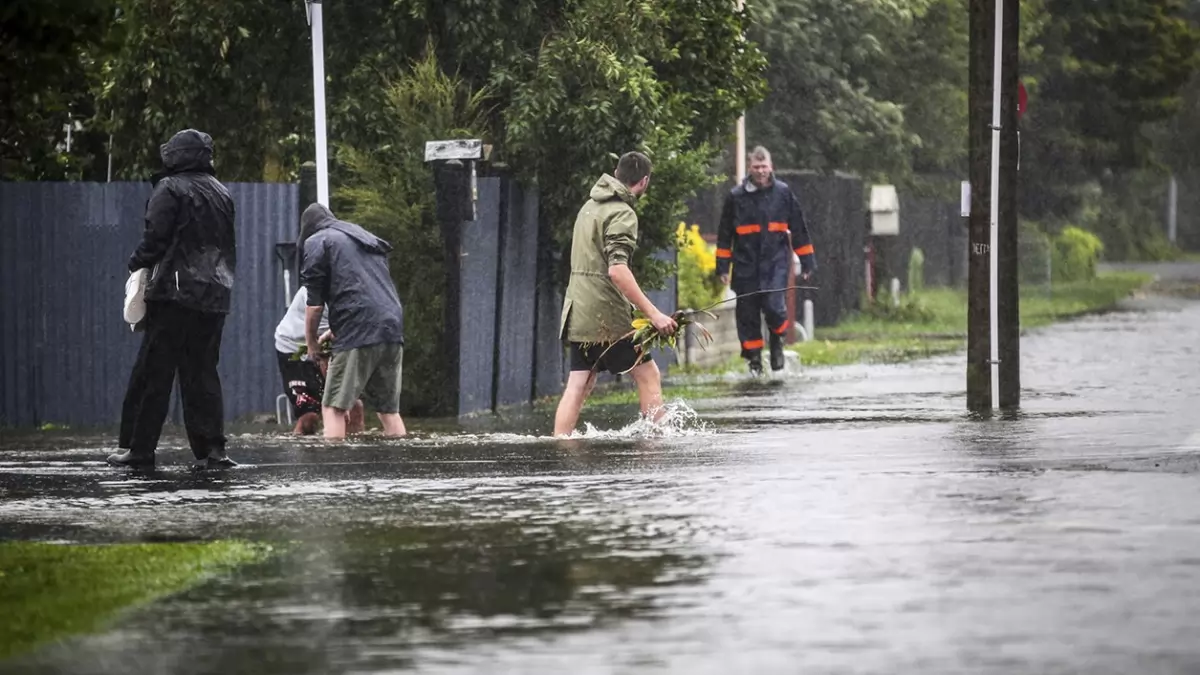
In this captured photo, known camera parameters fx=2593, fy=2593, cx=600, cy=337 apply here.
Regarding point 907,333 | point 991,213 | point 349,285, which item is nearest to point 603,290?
point 349,285

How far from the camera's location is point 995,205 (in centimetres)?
1711

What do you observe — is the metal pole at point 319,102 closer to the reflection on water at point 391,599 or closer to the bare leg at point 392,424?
the bare leg at point 392,424

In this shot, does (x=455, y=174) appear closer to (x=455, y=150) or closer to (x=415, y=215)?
(x=455, y=150)

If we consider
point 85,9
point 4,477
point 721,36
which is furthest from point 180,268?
point 721,36

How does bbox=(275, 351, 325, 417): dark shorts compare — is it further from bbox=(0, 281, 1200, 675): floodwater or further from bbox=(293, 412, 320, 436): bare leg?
bbox=(0, 281, 1200, 675): floodwater

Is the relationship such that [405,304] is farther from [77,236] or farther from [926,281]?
[926,281]

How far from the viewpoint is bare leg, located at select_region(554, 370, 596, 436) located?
15227 millimetres

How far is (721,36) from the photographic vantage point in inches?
836

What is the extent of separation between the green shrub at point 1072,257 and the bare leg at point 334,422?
123ft

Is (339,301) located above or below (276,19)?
below

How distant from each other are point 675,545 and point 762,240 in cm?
1305

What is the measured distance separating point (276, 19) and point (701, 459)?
743 centimetres

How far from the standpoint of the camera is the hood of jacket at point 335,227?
15188 millimetres

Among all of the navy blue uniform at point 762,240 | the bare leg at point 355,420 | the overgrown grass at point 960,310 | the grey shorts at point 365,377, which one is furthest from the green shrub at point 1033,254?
the grey shorts at point 365,377
